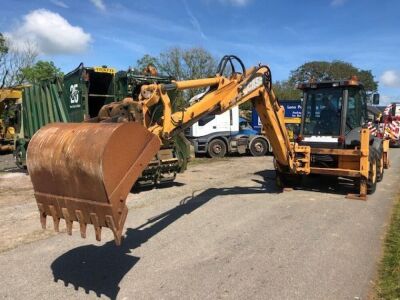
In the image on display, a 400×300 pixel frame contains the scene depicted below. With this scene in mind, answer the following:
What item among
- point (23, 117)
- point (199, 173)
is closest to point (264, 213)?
point (199, 173)

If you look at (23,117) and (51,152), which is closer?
(51,152)

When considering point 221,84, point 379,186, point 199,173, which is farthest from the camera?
point 199,173

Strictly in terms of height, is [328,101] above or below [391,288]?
above

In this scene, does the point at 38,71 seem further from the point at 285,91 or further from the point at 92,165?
the point at 92,165

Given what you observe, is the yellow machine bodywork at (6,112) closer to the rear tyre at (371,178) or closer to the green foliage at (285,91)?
the rear tyre at (371,178)

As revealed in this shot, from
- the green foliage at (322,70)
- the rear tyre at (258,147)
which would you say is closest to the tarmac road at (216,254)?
the rear tyre at (258,147)

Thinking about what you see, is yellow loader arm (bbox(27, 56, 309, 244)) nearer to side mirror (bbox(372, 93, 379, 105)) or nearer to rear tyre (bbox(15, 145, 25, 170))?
side mirror (bbox(372, 93, 379, 105))

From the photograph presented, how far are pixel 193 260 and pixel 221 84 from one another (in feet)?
10.4

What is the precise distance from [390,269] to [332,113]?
568cm

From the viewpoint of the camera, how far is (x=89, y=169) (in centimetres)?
416

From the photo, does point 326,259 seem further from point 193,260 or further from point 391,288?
point 193,260

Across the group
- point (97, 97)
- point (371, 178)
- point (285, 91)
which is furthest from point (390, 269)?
point (285, 91)

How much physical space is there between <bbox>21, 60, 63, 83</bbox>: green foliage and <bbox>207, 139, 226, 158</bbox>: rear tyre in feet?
44.2

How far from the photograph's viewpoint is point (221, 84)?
7.37 metres
